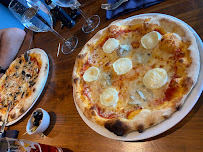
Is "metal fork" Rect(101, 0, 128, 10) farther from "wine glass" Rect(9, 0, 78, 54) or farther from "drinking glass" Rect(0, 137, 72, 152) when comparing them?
"drinking glass" Rect(0, 137, 72, 152)

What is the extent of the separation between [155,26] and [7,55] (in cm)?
253

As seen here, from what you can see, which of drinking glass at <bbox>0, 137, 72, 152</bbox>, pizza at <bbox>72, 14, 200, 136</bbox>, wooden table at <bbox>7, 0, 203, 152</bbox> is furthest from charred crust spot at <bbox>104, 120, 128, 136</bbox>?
drinking glass at <bbox>0, 137, 72, 152</bbox>

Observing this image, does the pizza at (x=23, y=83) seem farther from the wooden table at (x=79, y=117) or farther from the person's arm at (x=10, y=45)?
the person's arm at (x=10, y=45)

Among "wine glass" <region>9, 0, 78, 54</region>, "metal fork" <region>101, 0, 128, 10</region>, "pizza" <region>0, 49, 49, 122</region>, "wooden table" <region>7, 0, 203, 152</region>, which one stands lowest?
"wooden table" <region>7, 0, 203, 152</region>

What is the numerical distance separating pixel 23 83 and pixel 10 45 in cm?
113

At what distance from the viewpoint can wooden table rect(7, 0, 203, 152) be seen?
1014 mm

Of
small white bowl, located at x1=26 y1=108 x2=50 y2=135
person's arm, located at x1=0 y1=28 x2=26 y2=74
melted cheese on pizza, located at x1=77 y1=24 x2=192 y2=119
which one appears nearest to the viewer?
melted cheese on pizza, located at x1=77 y1=24 x2=192 y2=119

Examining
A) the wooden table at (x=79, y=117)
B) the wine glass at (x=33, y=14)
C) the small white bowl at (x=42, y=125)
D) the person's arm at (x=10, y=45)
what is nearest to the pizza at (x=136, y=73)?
the wooden table at (x=79, y=117)

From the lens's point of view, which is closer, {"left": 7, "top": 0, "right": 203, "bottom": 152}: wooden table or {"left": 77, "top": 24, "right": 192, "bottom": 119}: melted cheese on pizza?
{"left": 7, "top": 0, "right": 203, "bottom": 152}: wooden table

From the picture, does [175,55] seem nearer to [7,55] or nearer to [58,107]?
[58,107]

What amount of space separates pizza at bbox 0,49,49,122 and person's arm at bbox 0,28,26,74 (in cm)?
38

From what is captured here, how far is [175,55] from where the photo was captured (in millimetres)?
1239

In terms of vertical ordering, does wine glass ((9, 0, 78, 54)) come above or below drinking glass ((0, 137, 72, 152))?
above

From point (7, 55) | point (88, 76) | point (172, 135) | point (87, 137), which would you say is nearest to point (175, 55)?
point (172, 135)
